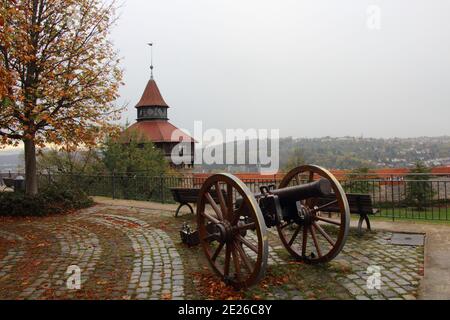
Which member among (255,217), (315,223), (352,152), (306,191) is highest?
(352,152)

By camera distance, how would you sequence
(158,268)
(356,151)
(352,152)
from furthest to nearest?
(356,151) < (352,152) < (158,268)

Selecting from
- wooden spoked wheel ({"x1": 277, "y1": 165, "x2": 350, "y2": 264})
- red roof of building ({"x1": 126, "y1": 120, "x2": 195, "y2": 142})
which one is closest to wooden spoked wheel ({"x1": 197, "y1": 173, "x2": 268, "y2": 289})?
wooden spoked wheel ({"x1": 277, "y1": 165, "x2": 350, "y2": 264})

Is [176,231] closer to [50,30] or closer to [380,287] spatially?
[380,287]

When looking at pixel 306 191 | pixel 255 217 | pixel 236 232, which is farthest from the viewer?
pixel 306 191

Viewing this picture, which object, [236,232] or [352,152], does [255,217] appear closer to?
[236,232]

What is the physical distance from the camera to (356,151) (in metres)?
44.7

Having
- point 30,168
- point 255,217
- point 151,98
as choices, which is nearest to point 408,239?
point 255,217

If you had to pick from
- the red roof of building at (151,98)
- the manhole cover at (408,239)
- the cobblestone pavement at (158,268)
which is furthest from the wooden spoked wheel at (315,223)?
the red roof of building at (151,98)

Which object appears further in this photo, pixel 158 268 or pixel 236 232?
pixel 158 268

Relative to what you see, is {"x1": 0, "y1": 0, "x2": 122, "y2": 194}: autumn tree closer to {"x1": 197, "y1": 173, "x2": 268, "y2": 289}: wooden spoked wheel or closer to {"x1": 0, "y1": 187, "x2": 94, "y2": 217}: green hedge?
{"x1": 0, "y1": 187, "x2": 94, "y2": 217}: green hedge

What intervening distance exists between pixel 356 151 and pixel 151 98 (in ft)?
87.3

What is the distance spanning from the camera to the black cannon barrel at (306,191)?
490 centimetres

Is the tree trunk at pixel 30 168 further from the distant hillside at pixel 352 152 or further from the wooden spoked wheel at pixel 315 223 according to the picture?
the distant hillside at pixel 352 152
